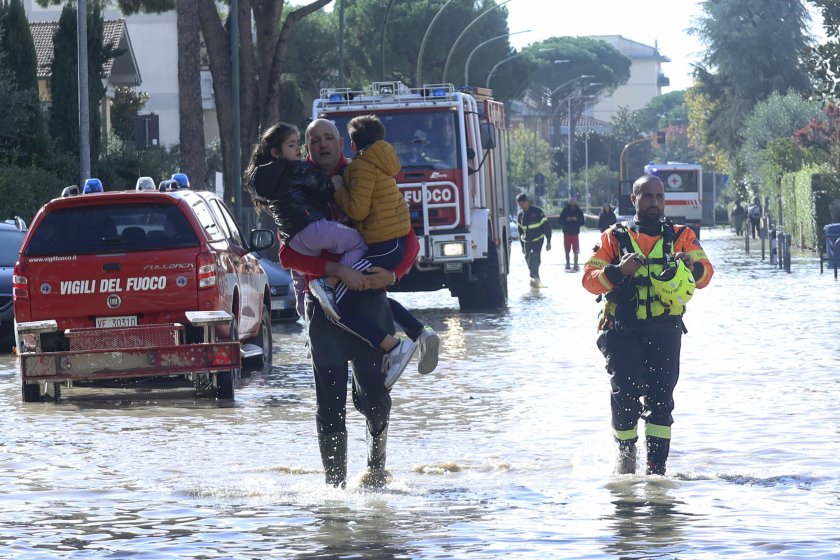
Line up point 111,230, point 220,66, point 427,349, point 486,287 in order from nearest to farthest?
point 427,349 → point 111,230 → point 486,287 → point 220,66

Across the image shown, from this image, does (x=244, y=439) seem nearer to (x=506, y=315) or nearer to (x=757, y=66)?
(x=506, y=315)

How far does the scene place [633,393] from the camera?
30.0ft

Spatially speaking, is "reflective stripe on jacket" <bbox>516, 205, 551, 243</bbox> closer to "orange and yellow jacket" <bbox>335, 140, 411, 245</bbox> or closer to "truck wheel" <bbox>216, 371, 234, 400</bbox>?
"truck wheel" <bbox>216, 371, 234, 400</bbox>

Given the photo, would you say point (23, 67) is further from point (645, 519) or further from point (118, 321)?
point (645, 519)

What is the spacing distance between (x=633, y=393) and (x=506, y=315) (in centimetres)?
1488

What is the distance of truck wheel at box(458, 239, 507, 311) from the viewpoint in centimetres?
2466

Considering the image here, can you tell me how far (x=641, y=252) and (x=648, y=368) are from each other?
1.92 feet

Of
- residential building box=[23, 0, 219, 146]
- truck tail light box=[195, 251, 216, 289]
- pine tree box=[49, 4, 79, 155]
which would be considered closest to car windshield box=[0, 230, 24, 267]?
truck tail light box=[195, 251, 216, 289]

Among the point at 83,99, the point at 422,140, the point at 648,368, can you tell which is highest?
the point at 83,99

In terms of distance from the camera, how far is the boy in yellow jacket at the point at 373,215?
848cm

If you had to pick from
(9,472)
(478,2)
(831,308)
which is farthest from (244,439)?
(478,2)

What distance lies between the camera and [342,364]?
8688mm

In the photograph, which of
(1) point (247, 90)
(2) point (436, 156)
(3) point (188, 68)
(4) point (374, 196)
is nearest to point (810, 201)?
(1) point (247, 90)

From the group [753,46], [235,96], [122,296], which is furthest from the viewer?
[753,46]
